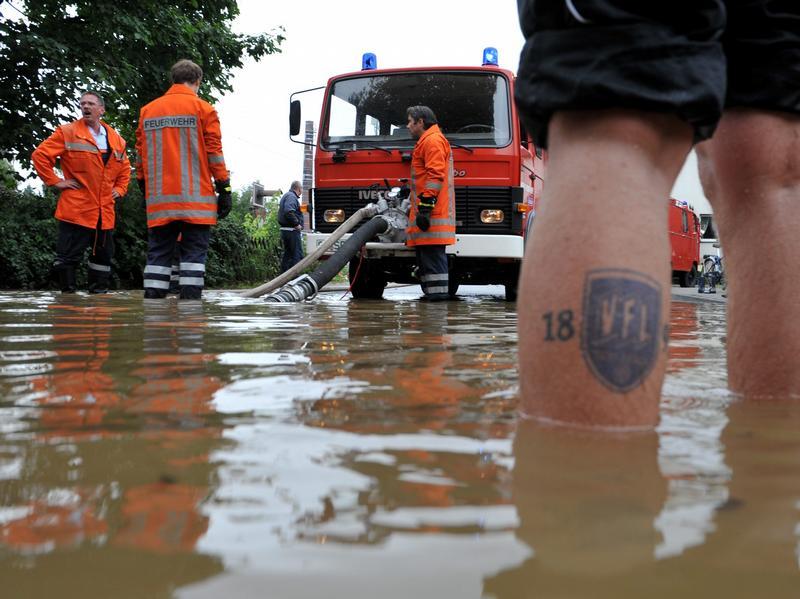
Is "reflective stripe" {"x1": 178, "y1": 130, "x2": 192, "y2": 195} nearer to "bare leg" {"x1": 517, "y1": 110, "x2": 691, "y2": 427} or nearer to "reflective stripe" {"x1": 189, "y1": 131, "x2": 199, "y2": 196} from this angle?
"reflective stripe" {"x1": 189, "y1": 131, "x2": 199, "y2": 196}

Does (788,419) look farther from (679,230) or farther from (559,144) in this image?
(679,230)

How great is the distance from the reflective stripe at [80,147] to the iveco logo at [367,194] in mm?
2575

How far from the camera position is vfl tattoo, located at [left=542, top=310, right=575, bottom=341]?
1.43m

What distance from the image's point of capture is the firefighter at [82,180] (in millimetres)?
8523

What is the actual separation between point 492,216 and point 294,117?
2.39 m

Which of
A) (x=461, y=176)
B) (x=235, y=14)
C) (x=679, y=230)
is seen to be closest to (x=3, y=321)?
(x=461, y=176)

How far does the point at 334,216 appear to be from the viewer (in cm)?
921

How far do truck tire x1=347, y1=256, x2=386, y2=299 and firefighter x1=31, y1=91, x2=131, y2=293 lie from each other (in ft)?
8.31

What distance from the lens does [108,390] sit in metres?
1.75

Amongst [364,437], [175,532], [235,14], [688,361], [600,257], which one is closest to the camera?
[175,532]

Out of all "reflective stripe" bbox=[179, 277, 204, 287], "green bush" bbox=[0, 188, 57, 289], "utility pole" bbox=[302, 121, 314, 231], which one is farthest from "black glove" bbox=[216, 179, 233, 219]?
"utility pole" bbox=[302, 121, 314, 231]

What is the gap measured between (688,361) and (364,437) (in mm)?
1494

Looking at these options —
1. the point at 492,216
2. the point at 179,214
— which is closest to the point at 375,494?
the point at 179,214

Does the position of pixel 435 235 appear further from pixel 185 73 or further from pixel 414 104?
pixel 185 73
